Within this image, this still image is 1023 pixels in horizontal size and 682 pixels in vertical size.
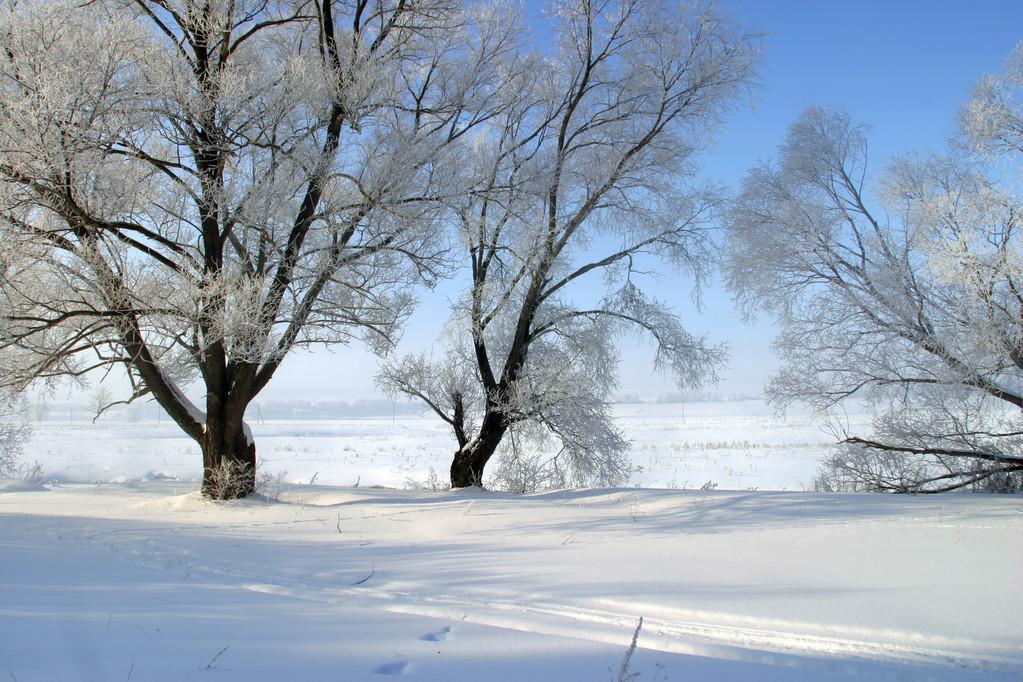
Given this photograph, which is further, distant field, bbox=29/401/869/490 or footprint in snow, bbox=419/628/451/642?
distant field, bbox=29/401/869/490

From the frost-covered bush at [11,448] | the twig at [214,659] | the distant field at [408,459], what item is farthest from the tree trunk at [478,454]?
the frost-covered bush at [11,448]

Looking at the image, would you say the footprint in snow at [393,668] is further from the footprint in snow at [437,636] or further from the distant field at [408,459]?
the distant field at [408,459]

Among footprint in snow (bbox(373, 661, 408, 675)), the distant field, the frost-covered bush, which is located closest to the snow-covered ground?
footprint in snow (bbox(373, 661, 408, 675))

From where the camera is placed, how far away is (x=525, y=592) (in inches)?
166

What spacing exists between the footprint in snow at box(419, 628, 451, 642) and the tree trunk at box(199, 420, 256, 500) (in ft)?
22.0

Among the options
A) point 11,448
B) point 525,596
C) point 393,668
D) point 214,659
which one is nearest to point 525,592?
point 525,596

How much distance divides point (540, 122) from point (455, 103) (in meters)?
2.04

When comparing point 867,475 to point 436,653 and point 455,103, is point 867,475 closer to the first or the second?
point 455,103

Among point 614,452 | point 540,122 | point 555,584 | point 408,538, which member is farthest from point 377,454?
point 555,584

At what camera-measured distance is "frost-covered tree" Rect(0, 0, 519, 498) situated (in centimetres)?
764

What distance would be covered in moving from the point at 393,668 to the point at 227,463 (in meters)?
7.26

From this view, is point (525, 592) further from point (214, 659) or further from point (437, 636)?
point (214, 659)

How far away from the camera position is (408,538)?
6.14 meters

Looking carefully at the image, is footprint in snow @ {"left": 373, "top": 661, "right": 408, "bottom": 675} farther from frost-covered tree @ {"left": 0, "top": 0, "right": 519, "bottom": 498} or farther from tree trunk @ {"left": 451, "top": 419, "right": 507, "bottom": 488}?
Result: tree trunk @ {"left": 451, "top": 419, "right": 507, "bottom": 488}
